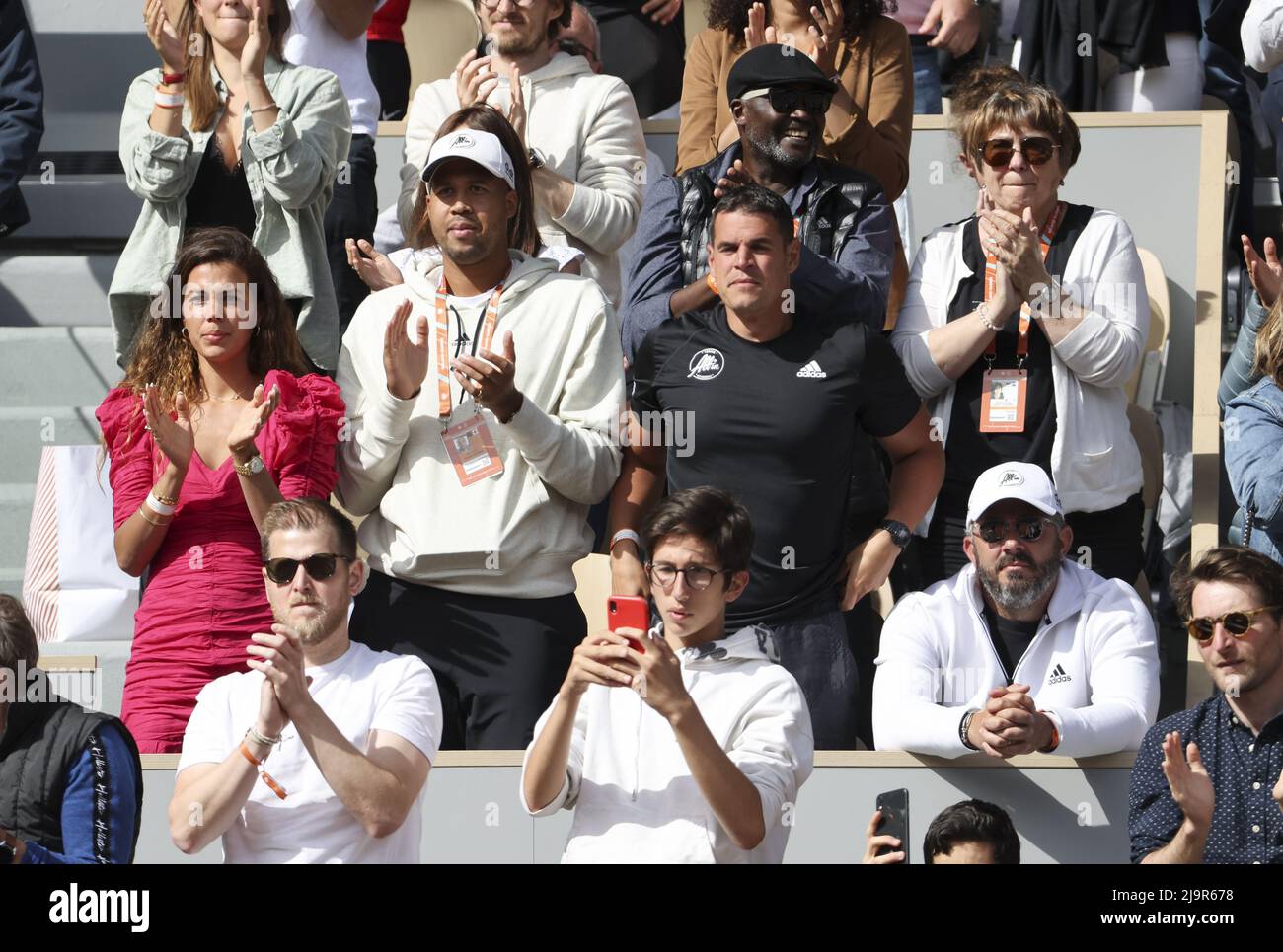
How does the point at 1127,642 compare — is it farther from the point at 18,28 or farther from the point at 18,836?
the point at 18,28

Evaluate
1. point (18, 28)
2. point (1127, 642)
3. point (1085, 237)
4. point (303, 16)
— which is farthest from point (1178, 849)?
point (18, 28)

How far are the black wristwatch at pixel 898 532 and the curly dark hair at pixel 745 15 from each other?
1862mm

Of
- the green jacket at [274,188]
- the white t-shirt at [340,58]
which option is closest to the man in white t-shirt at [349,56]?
the white t-shirt at [340,58]

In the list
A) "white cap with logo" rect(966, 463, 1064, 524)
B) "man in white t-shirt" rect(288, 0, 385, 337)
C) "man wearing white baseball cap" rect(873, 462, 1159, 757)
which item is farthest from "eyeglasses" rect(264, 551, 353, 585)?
"man in white t-shirt" rect(288, 0, 385, 337)

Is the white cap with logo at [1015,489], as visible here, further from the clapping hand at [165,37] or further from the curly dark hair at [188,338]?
the clapping hand at [165,37]

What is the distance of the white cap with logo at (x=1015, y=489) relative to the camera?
20.7 ft

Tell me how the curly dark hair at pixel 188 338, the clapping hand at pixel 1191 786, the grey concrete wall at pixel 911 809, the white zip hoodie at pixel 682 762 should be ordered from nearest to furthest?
the white zip hoodie at pixel 682 762 → the clapping hand at pixel 1191 786 → the grey concrete wall at pixel 911 809 → the curly dark hair at pixel 188 338

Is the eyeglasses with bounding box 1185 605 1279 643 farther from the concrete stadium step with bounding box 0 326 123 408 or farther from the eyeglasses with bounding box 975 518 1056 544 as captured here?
the concrete stadium step with bounding box 0 326 123 408

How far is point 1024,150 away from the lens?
6.96m

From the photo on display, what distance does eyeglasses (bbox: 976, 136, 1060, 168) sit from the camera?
696 cm

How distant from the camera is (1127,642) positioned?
6.15 m

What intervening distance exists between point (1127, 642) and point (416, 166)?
8.90ft

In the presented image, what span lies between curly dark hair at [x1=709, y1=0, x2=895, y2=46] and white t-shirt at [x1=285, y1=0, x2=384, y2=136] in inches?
50.3
